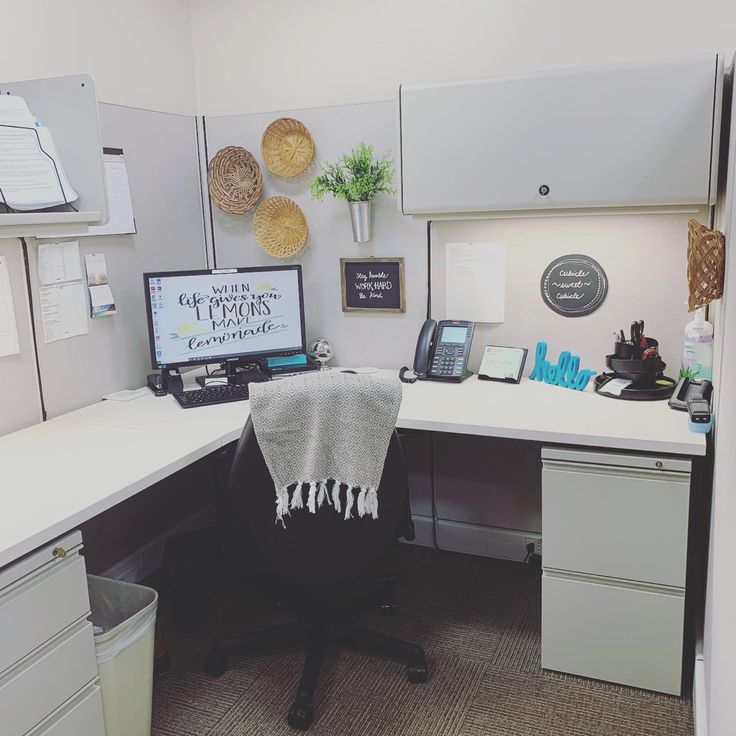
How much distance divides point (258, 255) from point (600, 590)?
1.73 m

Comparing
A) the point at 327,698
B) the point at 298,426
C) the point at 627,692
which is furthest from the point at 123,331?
the point at 627,692

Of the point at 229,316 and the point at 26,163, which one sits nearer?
the point at 26,163

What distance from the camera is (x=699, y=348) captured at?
2227 millimetres

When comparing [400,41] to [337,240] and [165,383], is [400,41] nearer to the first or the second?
[337,240]

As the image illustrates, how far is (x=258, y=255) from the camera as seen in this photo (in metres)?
2.94

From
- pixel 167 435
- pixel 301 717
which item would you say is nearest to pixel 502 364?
pixel 167 435

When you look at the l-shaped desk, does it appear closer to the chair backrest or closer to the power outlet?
the chair backrest

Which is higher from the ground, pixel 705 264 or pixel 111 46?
pixel 111 46

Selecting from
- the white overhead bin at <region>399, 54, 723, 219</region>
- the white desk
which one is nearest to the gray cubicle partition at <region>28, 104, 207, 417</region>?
the white desk

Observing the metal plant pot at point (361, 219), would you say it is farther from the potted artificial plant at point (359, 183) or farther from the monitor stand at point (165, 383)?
the monitor stand at point (165, 383)

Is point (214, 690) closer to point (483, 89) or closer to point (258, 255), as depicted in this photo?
point (258, 255)

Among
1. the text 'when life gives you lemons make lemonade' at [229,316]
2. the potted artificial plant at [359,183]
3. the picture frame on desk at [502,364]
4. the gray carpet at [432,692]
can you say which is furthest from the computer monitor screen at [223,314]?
the gray carpet at [432,692]

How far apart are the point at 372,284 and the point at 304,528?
1.15m

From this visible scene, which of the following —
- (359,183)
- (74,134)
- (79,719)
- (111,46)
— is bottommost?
(79,719)
